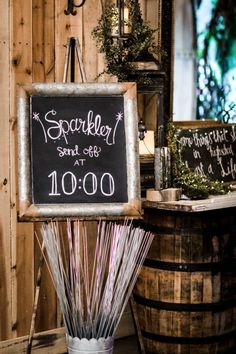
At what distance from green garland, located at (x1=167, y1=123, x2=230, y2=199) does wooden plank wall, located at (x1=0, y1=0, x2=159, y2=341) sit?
1.95 ft

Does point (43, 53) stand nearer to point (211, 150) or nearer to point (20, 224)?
point (20, 224)

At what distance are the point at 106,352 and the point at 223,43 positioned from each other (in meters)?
4.38

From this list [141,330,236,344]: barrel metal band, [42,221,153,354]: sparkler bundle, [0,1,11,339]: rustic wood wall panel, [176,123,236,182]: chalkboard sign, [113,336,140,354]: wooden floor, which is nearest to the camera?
[42,221,153,354]: sparkler bundle

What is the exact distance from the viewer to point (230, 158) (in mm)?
4535

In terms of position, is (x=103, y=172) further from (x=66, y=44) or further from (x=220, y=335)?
(x=220, y=335)

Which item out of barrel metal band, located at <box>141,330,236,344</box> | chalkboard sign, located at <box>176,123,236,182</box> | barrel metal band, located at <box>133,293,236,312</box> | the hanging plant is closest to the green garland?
chalkboard sign, located at <box>176,123,236,182</box>

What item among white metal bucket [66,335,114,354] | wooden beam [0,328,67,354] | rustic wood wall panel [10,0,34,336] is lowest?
wooden beam [0,328,67,354]

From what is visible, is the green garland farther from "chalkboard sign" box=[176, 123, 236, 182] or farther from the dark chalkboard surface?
the dark chalkboard surface

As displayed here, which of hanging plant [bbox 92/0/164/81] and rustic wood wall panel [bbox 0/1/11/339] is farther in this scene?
hanging plant [bbox 92/0/164/81]

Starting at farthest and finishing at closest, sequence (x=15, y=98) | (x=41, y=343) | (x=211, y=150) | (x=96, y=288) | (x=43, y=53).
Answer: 1. (x=211, y=150)
2. (x=41, y=343)
3. (x=43, y=53)
4. (x=15, y=98)
5. (x=96, y=288)

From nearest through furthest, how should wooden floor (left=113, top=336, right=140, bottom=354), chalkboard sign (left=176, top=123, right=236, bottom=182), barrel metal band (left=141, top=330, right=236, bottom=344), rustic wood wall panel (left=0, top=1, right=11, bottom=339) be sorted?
1. rustic wood wall panel (left=0, top=1, right=11, bottom=339)
2. barrel metal band (left=141, top=330, right=236, bottom=344)
3. chalkboard sign (left=176, top=123, right=236, bottom=182)
4. wooden floor (left=113, top=336, right=140, bottom=354)

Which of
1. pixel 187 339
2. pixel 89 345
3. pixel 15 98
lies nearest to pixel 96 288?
pixel 89 345

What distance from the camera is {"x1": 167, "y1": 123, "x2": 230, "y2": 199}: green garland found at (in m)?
4.02

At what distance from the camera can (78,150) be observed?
11.7 feet
